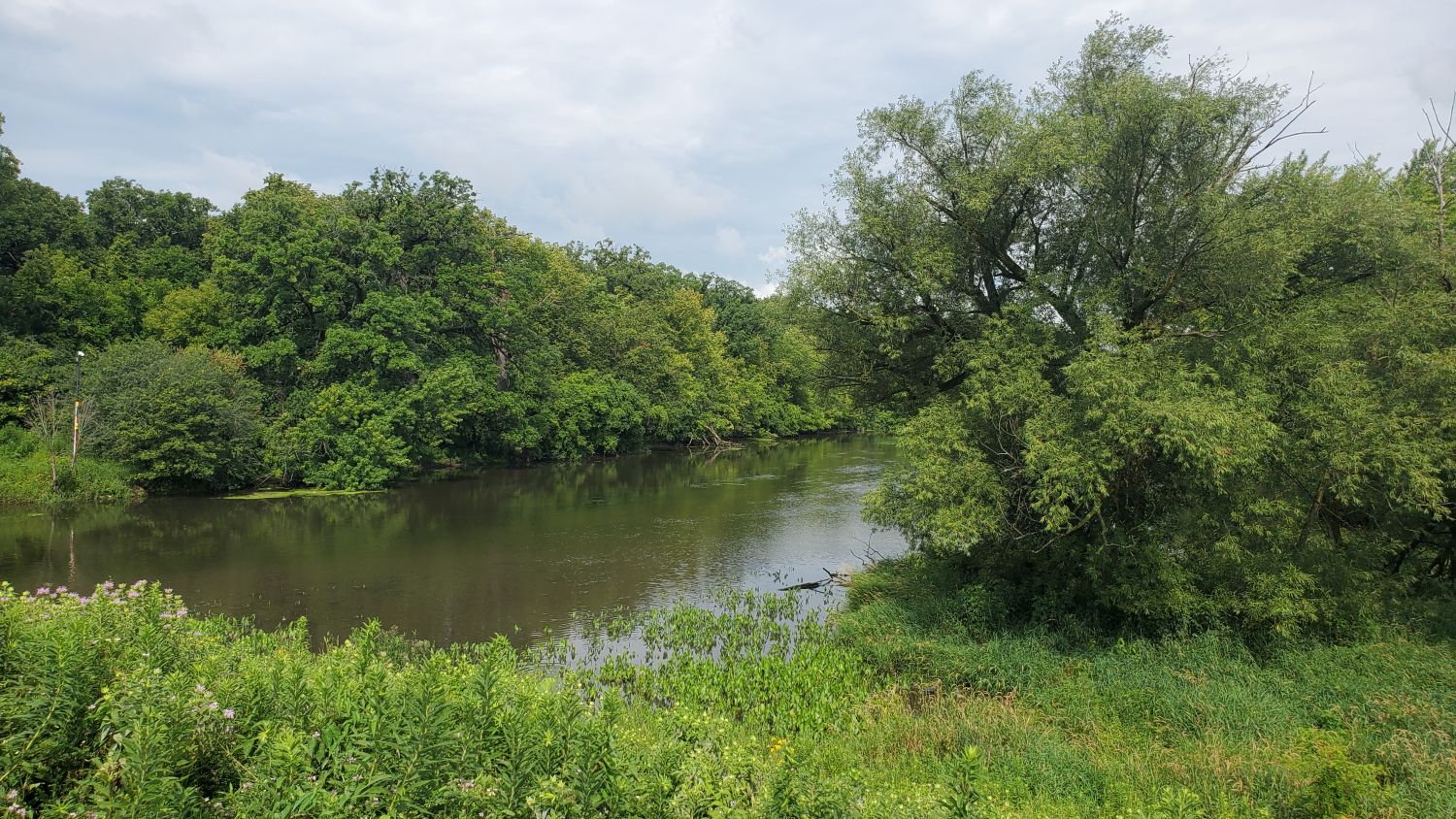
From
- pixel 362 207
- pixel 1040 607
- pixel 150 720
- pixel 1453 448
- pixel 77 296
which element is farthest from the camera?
pixel 362 207

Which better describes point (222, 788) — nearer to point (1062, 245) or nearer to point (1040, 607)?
point (1040, 607)

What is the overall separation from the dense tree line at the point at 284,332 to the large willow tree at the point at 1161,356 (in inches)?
353

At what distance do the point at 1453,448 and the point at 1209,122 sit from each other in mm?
6478

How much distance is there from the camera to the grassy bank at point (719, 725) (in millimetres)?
4309

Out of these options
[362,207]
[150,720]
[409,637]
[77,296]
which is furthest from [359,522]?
[150,720]

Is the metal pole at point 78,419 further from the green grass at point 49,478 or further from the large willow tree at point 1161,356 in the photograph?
the large willow tree at point 1161,356

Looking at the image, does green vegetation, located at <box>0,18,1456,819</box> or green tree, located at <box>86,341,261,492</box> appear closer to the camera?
green vegetation, located at <box>0,18,1456,819</box>

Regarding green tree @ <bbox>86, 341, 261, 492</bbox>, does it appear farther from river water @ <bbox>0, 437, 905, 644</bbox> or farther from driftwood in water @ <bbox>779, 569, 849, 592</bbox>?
driftwood in water @ <bbox>779, 569, 849, 592</bbox>

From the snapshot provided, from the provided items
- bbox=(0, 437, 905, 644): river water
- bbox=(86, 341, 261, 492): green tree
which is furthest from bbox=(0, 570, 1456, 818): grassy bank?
bbox=(86, 341, 261, 492): green tree

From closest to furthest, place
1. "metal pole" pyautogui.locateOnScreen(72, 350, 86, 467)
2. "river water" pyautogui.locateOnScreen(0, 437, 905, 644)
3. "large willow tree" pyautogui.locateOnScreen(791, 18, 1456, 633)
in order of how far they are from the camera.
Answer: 1. "large willow tree" pyautogui.locateOnScreen(791, 18, 1456, 633)
2. "river water" pyautogui.locateOnScreen(0, 437, 905, 644)
3. "metal pole" pyautogui.locateOnScreen(72, 350, 86, 467)

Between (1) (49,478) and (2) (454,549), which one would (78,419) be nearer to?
(1) (49,478)

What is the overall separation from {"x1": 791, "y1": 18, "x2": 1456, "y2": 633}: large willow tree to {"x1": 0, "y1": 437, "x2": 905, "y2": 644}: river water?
7.57 metres

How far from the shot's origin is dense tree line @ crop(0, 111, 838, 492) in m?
27.8

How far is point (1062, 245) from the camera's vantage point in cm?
1579
